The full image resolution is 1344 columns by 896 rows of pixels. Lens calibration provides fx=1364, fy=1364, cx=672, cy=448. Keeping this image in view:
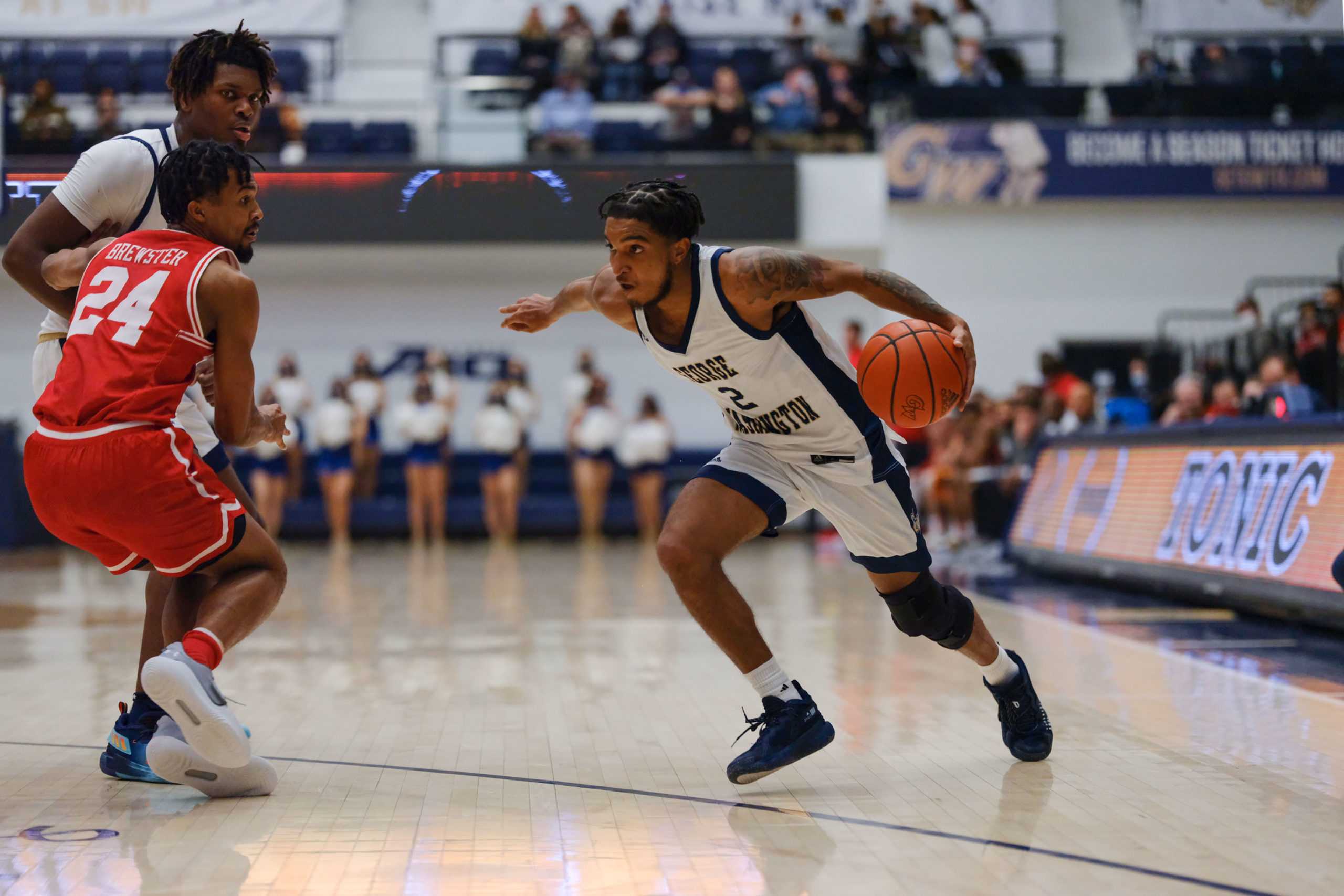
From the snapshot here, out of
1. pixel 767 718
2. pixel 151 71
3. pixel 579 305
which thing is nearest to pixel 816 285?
pixel 579 305

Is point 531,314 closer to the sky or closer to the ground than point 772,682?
closer to the sky

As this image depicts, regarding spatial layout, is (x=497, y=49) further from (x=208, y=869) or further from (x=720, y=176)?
(x=208, y=869)

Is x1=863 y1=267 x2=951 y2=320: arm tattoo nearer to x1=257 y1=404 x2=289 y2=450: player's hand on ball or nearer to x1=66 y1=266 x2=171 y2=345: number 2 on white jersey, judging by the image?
x1=257 y1=404 x2=289 y2=450: player's hand on ball

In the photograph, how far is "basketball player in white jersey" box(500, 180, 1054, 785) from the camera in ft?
11.5

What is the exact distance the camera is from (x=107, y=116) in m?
14.6

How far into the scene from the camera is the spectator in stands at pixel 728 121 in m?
14.7

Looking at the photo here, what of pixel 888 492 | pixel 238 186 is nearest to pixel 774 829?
pixel 888 492

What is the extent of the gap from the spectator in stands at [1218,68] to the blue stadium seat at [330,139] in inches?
374

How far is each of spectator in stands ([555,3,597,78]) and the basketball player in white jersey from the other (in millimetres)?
12276

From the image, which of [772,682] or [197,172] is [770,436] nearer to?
[772,682]

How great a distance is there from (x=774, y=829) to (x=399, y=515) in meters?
12.1

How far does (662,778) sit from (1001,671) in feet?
3.33

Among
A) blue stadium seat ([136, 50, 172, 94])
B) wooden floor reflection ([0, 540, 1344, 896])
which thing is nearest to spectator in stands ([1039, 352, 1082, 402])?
wooden floor reflection ([0, 540, 1344, 896])

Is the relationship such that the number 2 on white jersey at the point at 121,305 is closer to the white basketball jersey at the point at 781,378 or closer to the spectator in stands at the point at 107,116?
the white basketball jersey at the point at 781,378
